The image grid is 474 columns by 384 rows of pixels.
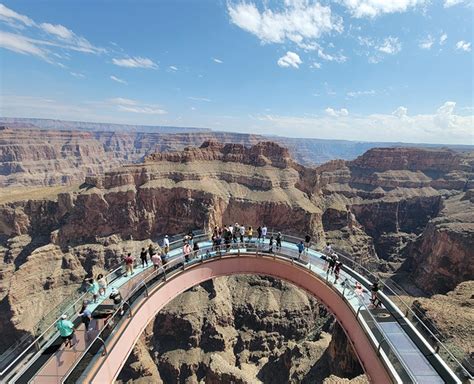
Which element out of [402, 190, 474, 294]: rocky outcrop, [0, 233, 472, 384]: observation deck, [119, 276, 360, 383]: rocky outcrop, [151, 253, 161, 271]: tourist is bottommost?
[119, 276, 360, 383]: rocky outcrop

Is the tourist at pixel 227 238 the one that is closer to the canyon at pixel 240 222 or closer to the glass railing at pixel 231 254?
the glass railing at pixel 231 254

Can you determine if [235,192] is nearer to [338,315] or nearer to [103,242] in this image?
[103,242]

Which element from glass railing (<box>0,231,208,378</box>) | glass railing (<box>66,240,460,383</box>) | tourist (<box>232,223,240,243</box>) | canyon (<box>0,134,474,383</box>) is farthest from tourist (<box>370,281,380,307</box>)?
glass railing (<box>0,231,208,378</box>)

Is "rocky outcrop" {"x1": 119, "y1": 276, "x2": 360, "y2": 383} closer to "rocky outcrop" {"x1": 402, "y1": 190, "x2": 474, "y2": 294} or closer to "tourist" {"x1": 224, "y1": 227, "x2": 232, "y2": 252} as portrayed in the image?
"tourist" {"x1": 224, "y1": 227, "x2": 232, "y2": 252}

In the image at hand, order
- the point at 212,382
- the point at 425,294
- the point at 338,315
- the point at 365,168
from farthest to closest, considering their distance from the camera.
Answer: the point at 365,168 → the point at 425,294 → the point at 212,382 → the point at 338,315

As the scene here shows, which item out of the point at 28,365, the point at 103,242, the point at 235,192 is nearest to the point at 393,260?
the point at 235,192

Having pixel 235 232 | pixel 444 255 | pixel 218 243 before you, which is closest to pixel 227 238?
pixel 218 243

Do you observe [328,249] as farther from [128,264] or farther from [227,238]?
[128,264]
